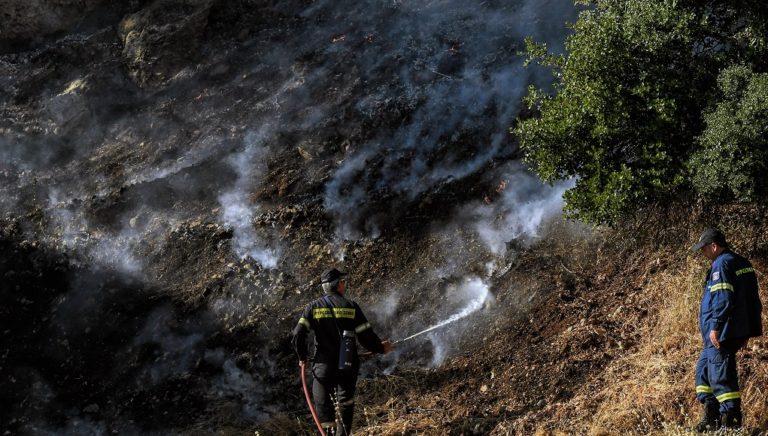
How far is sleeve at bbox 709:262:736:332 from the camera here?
584cm

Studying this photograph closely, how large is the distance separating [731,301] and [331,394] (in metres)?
3.63

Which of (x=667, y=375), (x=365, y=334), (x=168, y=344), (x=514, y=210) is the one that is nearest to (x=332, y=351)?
(x=365, y=334)

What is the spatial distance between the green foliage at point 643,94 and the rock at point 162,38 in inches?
388

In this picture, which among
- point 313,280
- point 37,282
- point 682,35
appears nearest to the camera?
point 682,35

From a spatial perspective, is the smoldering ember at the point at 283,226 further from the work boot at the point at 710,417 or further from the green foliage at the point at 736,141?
the green foliage at the point at 736,141

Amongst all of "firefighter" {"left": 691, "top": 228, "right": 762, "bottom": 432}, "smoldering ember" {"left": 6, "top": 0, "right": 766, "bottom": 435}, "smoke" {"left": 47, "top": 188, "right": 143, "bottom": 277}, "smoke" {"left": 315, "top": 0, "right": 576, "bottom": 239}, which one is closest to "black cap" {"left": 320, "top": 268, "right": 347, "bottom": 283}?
"smoldering ember" {"left": 6, "top": 0, "right": 766, "bottom": 435}

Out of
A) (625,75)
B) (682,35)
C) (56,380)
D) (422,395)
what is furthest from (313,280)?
(682,35)

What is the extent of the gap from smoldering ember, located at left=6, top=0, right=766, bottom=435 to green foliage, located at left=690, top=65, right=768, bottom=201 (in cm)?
166

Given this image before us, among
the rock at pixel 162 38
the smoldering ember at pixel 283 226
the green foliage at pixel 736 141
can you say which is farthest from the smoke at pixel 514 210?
the rock at pixel 162 38

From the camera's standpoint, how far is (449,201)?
11484 mm

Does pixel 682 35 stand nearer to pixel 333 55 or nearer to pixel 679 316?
pixel 679 316

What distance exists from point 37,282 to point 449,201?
6.54 meters

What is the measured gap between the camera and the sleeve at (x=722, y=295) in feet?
19.2

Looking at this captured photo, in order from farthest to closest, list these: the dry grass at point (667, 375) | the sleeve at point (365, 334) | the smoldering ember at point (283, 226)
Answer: the smoldering ember at point (283, 226) → the sleeve at point (365, 334) → the dry grass at point (667, 375)
